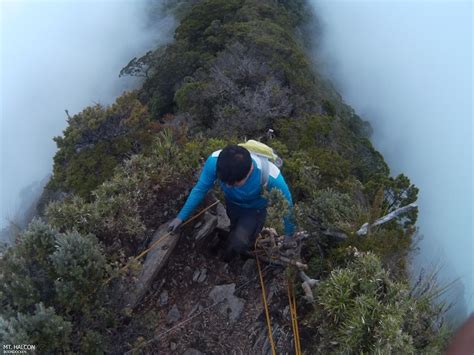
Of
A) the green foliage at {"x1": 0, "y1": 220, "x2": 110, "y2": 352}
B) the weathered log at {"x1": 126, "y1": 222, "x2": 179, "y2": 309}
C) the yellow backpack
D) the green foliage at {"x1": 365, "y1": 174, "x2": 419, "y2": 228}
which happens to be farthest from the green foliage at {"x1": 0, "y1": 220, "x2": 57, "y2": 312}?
the green foliage at {"x1": 365, "y1": 174, "x2": 419, "y2": 228}

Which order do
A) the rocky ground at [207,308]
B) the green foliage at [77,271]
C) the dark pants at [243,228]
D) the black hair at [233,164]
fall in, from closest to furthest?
the green foliage at [77,271] < the black hair at [233,164] < the rocky ground at [207,308] < the dark pants at [243,228]

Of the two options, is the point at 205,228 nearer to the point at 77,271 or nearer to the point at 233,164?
the point at 233,164

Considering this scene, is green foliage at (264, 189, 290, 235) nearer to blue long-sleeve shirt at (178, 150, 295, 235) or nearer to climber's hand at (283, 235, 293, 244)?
blue long-sleeve shirt at (178, 150, 295, 235)

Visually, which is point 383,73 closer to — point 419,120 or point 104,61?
point 419,120

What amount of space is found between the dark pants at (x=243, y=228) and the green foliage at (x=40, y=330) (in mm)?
1922

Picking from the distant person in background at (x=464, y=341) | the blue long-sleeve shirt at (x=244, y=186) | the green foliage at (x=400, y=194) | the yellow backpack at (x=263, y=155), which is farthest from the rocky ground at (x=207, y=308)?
the green foliage at (x=400, y=194)

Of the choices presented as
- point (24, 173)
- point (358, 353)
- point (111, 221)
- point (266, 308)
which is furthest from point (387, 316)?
point (24, 173)

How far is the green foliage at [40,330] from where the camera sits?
9.71 ft

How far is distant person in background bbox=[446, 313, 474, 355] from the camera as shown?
1824 millimetres

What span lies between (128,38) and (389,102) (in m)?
27.9

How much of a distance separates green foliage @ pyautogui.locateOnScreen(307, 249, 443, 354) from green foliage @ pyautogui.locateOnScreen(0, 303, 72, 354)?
2090mm

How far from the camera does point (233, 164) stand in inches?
145

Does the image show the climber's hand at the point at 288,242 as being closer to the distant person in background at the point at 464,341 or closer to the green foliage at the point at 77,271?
the green foliage at the point at 77,271

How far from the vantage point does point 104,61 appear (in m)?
42.7
